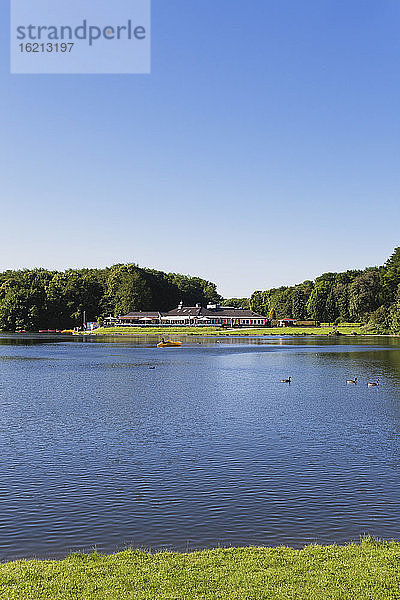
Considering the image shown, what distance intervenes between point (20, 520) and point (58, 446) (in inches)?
316

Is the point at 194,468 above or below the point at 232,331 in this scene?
below

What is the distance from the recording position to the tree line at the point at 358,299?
14362cm

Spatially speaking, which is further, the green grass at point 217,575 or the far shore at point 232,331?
the far shore at point 232,331

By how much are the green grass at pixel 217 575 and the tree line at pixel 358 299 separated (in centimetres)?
12846

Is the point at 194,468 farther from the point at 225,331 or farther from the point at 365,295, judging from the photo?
the point at 365,295

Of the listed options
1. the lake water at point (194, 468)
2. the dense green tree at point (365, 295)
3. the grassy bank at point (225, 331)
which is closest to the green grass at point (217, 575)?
the lake water at point (194, 468)

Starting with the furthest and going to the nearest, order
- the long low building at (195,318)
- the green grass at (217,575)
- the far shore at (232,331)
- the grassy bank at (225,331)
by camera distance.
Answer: the long low building at (195,318), the grassy bank at (225,331), the far shore at (232,331), the green grass at (217,575)

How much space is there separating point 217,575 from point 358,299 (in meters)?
157

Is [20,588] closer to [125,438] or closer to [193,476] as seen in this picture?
[193,476]

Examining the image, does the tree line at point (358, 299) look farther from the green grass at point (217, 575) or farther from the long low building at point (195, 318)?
the green grass at point (217, 575)

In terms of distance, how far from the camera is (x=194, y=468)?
1864 centimetres

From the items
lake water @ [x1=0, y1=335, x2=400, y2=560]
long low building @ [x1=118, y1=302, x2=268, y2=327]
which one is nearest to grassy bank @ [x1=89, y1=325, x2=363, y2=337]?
long low building @ [x1=118, y1=302, x2=268, y2=327]

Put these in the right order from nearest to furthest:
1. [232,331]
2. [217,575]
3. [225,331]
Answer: [217,575], [232,331], [225,331]

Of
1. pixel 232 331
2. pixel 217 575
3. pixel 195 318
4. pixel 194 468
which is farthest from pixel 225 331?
pixel 217 575
